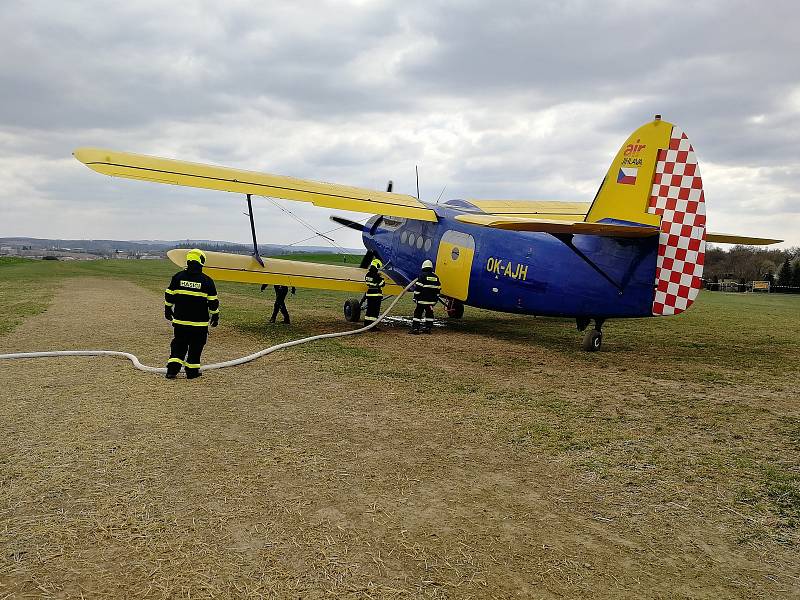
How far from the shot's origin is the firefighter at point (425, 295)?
13969 mm

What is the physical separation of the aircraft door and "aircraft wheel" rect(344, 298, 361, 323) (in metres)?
2.34

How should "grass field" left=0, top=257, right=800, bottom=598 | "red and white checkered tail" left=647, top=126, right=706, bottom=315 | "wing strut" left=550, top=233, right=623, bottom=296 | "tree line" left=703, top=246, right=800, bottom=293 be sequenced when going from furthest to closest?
1. "tree line" left=703, top=246, right=800, bottom=293
2. "wing strut" left=550, top=233, right=623, bottom=296
3. "red and white checkered tail" left=647, top=126, right=706, bottom=315
4. "grass field" left=0, top=257, right=800, bottom=598

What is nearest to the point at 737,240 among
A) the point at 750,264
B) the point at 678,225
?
the point at 678,225

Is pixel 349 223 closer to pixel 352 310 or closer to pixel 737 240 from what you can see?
pixel 352 310

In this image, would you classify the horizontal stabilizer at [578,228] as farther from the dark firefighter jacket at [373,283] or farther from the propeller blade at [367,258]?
the propeller blade at [367,258]

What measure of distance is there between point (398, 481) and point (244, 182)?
8916mm

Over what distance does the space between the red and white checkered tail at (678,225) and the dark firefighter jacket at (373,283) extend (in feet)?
21.4

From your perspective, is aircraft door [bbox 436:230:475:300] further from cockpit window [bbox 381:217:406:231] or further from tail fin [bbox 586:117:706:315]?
tail fin [bbox 586:117:706:315]

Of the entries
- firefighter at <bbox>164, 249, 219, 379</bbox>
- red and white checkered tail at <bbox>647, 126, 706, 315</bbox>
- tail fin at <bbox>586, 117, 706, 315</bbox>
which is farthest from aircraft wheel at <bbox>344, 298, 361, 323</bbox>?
red and white checkered tail at <bbox>647, 126, 706, 315</bbox>

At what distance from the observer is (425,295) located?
14.0 meters

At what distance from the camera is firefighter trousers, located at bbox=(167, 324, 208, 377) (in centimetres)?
826

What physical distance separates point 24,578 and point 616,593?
11.0 ft

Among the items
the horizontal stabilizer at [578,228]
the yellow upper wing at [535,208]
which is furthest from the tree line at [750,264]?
the horizontal stabilizer at [578,228]

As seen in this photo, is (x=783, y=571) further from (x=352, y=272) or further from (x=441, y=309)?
(x=441, y=309)
